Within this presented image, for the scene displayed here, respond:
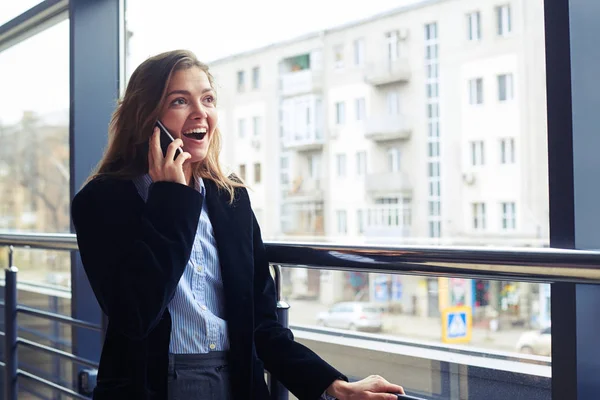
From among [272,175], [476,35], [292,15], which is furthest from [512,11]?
[272,175]

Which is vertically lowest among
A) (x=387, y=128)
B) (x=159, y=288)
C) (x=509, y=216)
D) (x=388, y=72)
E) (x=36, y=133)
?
(x=159, y=288)

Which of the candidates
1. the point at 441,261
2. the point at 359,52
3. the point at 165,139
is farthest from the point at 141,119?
the point at 359,52

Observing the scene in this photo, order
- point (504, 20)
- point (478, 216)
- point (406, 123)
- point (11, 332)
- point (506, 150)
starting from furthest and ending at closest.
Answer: point (504, 20) → point (478, 216) → point (406, 123) → point (506, 150) → point (11, 332)

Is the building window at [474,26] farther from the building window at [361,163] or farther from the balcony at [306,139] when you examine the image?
the balcony at [306,139]

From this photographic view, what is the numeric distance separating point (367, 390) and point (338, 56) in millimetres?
26381

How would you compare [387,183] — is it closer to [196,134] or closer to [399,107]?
[399,107]

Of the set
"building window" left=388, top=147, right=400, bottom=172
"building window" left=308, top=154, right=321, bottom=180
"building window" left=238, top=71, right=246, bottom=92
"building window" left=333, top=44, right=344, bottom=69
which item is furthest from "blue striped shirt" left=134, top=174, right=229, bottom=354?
"building window" left=308, top=154, right=321, bottom=180

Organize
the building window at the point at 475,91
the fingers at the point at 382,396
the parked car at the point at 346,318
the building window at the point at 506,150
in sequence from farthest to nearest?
1. the building window at the point at 475,91
2. the building window at the point at 506,150
3. the parked car at the point at 346,318
4. the fingers at the point at 382,396

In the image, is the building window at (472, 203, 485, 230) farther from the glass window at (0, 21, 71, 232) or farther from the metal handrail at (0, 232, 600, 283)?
the metal handrail at (0, 232, 600, 283)

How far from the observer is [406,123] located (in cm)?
2592

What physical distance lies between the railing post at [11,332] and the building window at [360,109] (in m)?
23.7

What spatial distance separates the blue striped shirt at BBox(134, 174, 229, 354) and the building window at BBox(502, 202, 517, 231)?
26496 mm

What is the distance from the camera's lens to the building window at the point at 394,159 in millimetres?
25722

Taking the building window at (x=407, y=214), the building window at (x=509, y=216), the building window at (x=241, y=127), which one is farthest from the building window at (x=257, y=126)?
the building window at (x=509, y=216)
